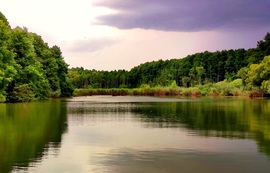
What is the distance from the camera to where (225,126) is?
87.3 ft

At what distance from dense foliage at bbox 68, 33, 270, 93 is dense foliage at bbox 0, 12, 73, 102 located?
145ft

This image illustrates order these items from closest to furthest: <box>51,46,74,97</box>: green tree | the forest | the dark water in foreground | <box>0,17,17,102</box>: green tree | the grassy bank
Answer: the dark water in foreground, <box>0,17,17,102</box>: green tree, the forest, <box>51,46,74,97</box>: green tree, the grassy bank

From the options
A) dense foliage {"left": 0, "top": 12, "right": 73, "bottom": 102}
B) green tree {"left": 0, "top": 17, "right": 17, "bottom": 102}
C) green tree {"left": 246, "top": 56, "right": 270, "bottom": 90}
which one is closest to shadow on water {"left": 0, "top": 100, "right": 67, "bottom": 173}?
dense foliage {"left": 0, "top": 12, "right": 73, "bottom": 102}

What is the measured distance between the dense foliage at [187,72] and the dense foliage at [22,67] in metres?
44.2

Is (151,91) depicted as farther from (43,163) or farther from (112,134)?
(43,163)

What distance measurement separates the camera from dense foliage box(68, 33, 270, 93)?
436 ft

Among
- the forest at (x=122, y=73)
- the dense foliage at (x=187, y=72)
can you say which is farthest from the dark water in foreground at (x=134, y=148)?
the dense foliage at (x=187, y=72)

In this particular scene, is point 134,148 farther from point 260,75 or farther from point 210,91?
point 210,91

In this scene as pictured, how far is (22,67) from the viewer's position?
62.4 m

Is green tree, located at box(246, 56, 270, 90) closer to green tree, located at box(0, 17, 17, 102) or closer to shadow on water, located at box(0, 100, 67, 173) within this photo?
green tree, located at box(0, 17, 17, 102)

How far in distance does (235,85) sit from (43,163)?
90.9 m

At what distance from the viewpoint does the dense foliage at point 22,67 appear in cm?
5356

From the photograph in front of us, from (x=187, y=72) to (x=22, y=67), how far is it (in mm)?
99683

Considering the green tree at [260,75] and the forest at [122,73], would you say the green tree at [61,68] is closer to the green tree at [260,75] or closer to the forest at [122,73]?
the forest at [122,73]
